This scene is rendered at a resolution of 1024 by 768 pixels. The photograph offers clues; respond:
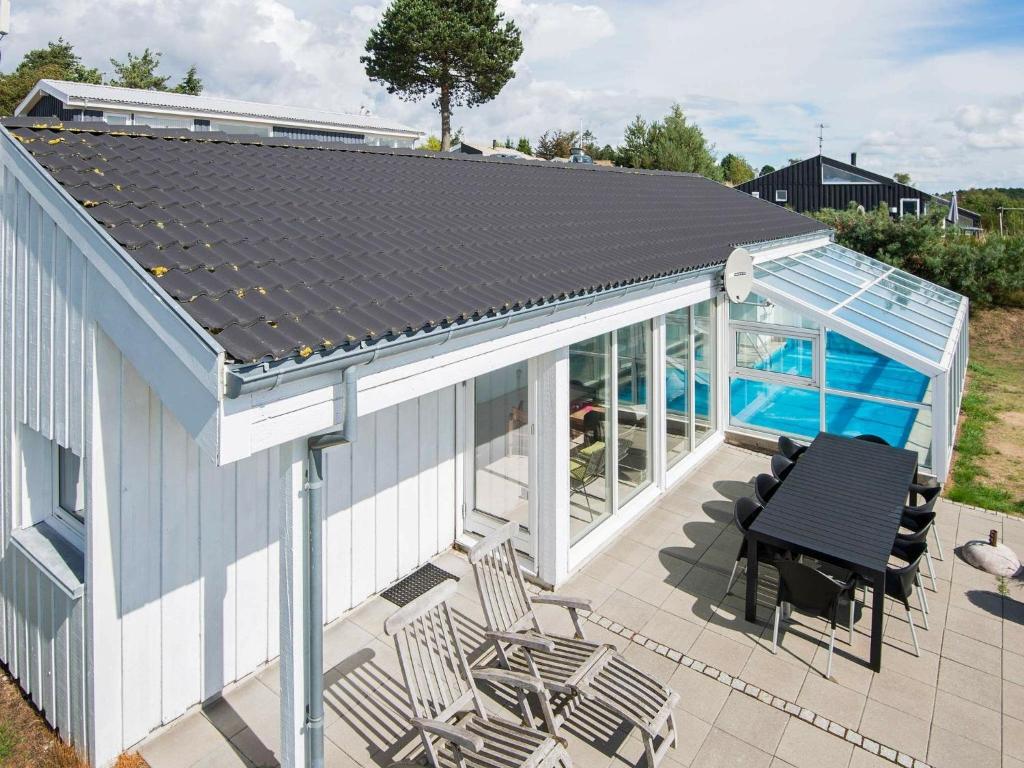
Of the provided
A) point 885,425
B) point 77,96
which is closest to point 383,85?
point 77,96

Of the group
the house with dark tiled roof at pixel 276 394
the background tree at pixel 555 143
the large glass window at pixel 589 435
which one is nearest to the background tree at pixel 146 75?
the background tree at pixel 555 143

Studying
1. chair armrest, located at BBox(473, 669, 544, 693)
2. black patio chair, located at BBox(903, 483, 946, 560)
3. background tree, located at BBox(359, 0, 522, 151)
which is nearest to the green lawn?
black patio chair, located at BBox(903, 483, 946, 560)

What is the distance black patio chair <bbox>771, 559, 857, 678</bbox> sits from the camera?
5.54 meters

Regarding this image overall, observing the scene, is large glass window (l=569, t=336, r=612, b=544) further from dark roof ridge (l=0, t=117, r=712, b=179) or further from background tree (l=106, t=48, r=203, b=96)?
background tree (l=106, t=48, r=203, b=96)

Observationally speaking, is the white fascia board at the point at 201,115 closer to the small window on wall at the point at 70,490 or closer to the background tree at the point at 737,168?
the small window on wall at the point at 70,490

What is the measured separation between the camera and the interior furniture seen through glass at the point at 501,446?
729 cm

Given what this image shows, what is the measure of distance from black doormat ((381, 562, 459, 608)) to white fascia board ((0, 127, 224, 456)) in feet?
12.9

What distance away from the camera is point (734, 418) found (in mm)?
11492

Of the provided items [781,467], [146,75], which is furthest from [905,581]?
Answer: [146,75]

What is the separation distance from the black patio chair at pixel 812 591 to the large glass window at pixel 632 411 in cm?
266

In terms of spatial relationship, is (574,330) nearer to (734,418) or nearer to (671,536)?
(671,536)

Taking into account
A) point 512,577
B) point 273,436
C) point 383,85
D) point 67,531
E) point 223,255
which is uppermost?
point 383,85

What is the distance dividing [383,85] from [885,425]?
3597 cm

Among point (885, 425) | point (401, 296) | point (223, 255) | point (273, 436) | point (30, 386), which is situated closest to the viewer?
point (273, 436)
